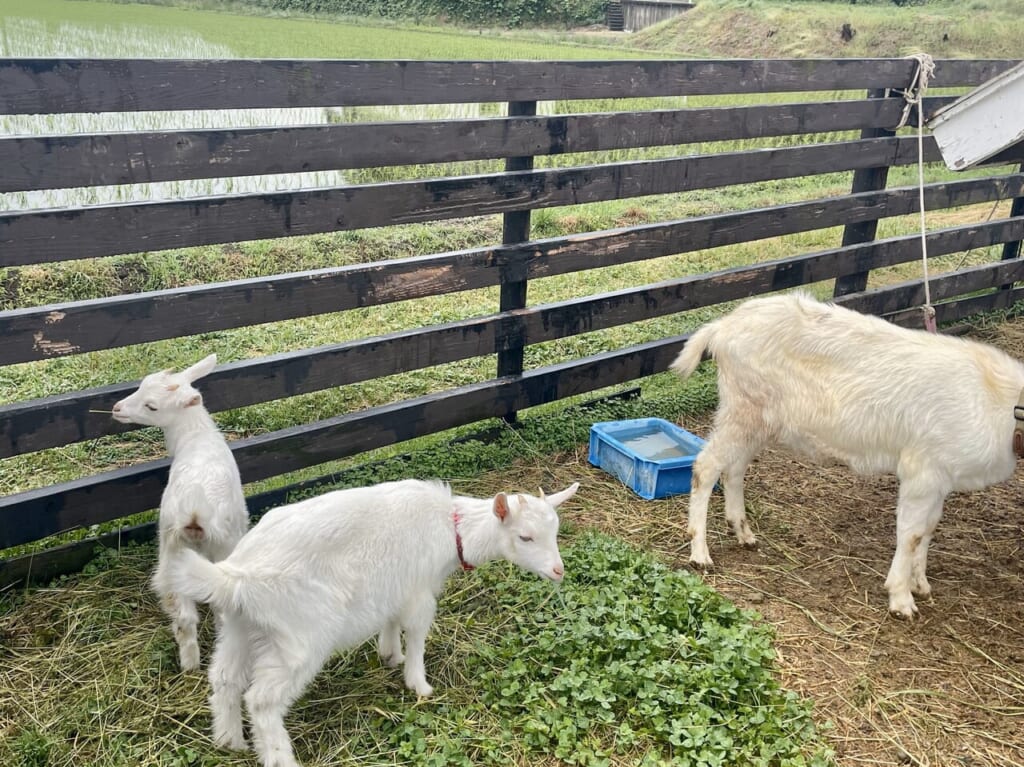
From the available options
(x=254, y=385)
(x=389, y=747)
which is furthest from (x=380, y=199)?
(x=389, y=747)

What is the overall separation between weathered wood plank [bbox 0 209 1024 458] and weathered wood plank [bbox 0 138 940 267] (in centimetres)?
60

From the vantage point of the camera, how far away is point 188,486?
3.38 metres

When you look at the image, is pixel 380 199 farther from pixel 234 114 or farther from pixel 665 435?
pixel 234 114

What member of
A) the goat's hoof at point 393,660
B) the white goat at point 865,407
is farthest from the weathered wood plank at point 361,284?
the goat's hoof at point 393,660

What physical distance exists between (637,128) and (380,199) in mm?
1725

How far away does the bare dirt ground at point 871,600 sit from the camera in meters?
3.36

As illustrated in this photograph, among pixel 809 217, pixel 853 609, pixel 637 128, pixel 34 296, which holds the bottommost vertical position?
pixel 853 609

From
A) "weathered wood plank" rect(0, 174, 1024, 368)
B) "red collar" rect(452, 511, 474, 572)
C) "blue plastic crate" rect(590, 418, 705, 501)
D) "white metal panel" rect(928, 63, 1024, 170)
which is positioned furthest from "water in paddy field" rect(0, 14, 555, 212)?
"red collar" rect(452, 511, 474, 572)

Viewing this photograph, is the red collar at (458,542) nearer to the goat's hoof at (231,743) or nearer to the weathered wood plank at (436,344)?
the goat's hoof at (231,743)

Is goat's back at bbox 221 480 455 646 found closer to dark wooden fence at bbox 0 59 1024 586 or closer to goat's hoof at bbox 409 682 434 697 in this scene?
goat's hoof at bbox 409 682 434 697

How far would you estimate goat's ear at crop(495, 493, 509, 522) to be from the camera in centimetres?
329

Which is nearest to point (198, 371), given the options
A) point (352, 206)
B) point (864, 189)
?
point (352, 206)

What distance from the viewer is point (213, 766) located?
296 cm

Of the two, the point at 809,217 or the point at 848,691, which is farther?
the point at 809,217
